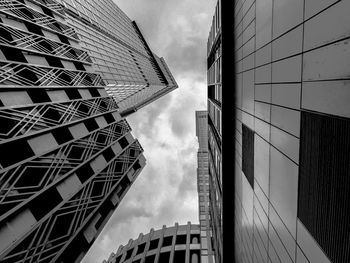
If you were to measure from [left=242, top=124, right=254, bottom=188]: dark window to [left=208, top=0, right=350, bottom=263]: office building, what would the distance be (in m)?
0.14

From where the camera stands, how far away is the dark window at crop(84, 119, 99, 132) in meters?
28.8

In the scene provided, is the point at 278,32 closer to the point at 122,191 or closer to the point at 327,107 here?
the point at 327,107

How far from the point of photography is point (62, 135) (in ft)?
76.8

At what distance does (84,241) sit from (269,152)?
18.2 meters

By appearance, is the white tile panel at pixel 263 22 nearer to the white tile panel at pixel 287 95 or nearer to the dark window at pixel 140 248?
the white tile panel at pixel 287 95

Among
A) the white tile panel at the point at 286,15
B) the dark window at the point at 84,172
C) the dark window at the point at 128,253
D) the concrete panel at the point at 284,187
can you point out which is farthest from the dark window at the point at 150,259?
the white tile panel at the point at 286,15

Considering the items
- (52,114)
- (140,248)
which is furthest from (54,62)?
(140,248)

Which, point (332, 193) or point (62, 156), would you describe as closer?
point (332, 193)

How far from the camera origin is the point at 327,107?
25.6 ft

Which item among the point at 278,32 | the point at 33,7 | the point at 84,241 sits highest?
the point at 33,7

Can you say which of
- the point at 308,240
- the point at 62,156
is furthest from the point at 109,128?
the point at 308,240

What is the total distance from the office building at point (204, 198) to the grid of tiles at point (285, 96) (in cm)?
3170

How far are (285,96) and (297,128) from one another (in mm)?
1778

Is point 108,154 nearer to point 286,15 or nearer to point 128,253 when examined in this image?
point 286,15
